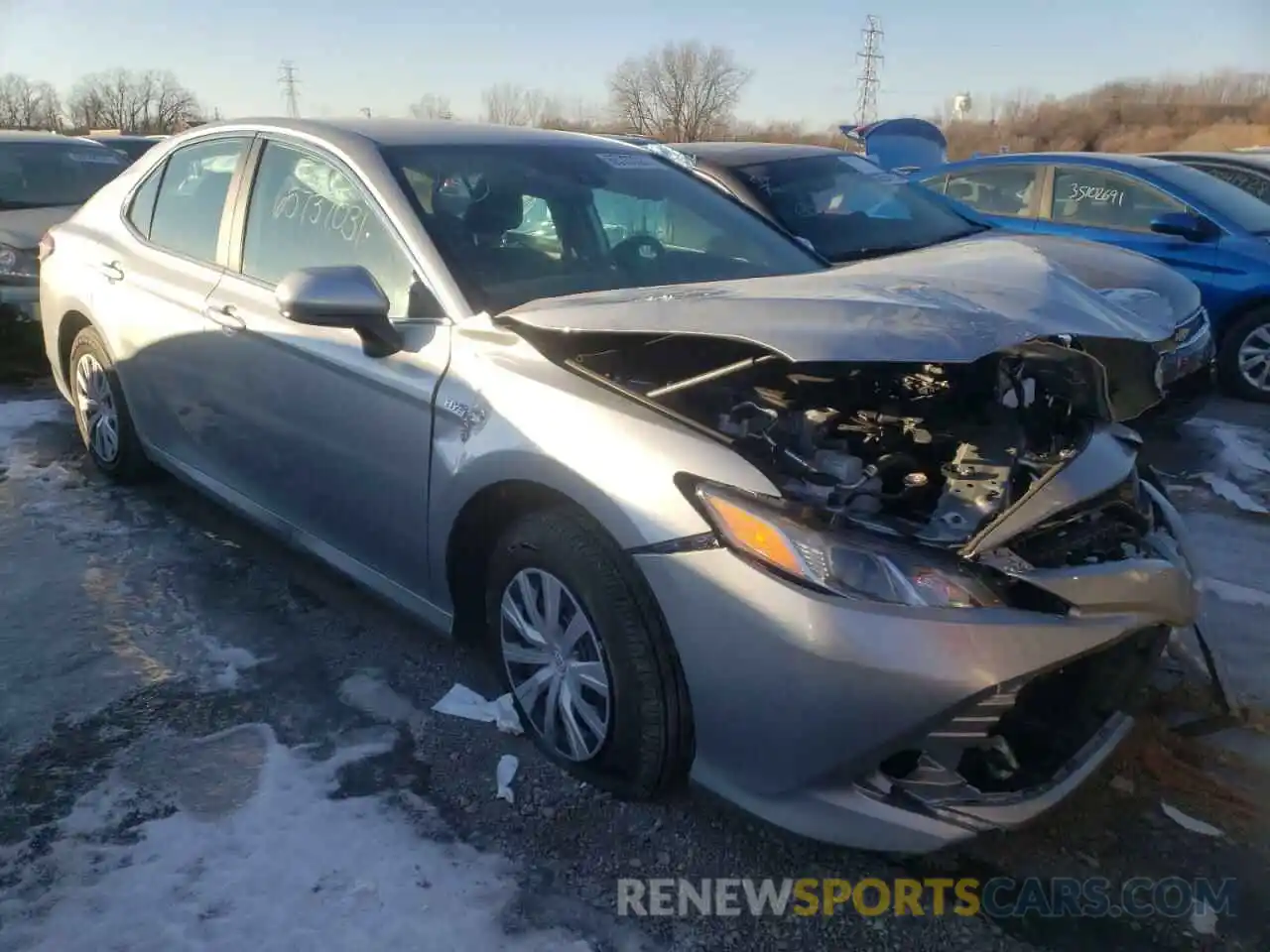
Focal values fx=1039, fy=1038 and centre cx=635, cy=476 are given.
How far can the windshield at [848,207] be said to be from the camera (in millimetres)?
5930

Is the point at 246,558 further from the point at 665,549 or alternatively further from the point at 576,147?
the point at 665,549

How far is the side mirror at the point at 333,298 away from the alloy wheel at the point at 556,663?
808 millimetres

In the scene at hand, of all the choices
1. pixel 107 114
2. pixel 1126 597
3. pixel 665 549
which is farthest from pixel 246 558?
pixel 107 114

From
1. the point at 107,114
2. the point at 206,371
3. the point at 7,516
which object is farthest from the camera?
the point at 107,114

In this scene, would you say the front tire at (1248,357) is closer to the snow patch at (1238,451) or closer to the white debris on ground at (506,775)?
the snow patch at (1238,451)

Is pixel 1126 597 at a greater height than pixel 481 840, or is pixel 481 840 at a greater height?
pixel 1126 597

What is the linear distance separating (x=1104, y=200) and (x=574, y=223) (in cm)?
543

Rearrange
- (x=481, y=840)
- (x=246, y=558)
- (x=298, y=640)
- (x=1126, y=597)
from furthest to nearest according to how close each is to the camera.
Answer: (x=246, y=558) → (x=298, y=640) → (x=481, y=840) → (x=1126, y=597)

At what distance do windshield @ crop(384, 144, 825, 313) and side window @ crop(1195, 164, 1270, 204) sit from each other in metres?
6.82

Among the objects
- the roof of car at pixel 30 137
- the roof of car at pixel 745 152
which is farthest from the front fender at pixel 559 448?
the roof of car at pixel 30 137

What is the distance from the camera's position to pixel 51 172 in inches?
321

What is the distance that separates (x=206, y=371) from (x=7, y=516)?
1425 millimetres

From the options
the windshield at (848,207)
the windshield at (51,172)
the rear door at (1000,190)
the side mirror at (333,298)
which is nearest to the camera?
the side mirror at (333,298)

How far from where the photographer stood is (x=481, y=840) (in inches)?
95.0
